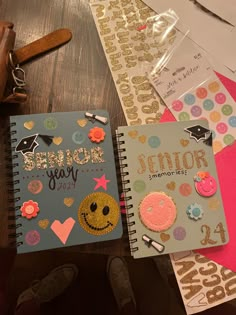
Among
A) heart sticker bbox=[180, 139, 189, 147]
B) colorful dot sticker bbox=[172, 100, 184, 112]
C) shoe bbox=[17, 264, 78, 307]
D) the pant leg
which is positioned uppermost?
colorful dot sticker bbox=[172, 100, 184, 112]

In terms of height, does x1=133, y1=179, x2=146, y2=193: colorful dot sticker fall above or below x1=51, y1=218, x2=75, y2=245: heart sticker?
above

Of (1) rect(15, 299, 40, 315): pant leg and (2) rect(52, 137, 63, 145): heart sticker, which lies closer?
(2) rect(52, 137, 63, 145): heart sticker

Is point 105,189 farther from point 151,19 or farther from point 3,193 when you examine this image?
point 151,19

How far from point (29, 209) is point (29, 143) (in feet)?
0.39

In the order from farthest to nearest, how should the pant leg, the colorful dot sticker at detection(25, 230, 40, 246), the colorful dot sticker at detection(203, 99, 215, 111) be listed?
1. the pant leg
2. the colorful dot sticker at detection(203, 99, 215, 111)
3. the colorful dot sticker at detection(25, 230, 40, 246)

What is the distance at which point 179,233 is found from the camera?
2.02ft

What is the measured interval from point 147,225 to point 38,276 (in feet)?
1.69

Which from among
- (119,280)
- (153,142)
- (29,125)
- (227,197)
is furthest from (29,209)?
(119,280)

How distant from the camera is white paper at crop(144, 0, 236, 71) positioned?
70cm

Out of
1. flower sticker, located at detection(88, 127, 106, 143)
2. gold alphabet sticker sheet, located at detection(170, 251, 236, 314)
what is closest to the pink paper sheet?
gold alphabet sticker sheet, located at detection(170, 251, 236, 314)

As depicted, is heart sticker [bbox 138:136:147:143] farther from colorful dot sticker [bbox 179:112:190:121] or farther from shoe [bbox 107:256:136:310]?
shoe [bbox 107:256:136:310]

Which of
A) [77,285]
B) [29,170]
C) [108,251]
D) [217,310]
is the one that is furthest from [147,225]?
[77,285]

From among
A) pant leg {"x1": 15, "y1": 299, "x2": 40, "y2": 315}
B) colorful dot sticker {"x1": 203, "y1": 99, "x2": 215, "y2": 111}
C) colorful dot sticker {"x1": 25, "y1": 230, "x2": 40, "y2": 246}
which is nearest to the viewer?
colorful dot sticker {"x1": 25, "y1": 230, "x2": 40, "y2": 246}

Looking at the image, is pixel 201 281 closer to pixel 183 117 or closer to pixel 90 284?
pixel 183 117
